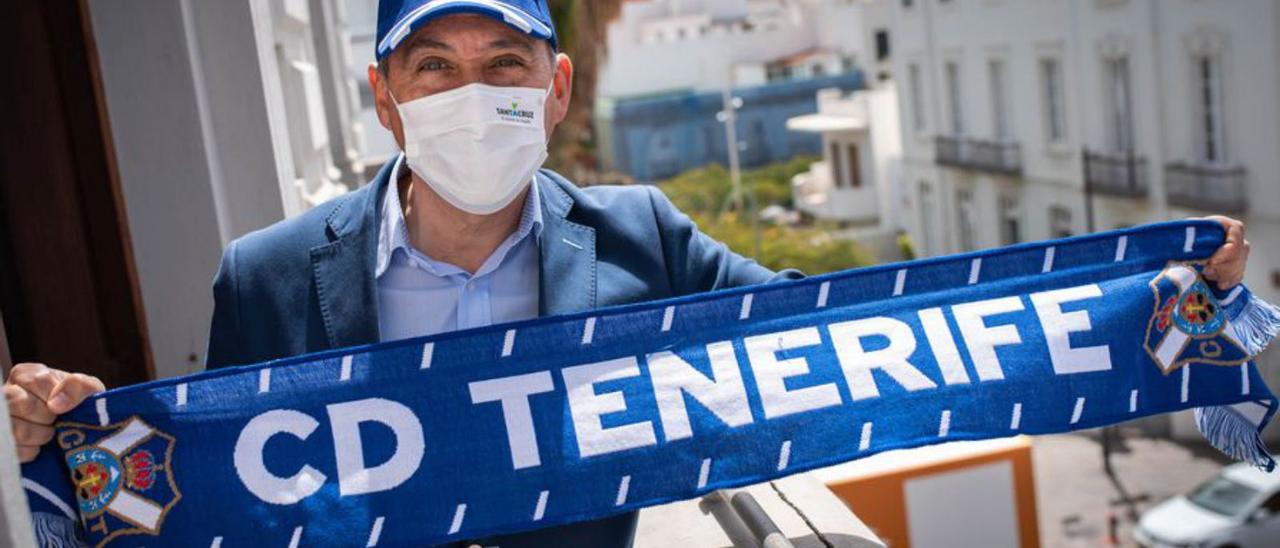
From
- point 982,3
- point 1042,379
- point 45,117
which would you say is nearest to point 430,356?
point 1042,379

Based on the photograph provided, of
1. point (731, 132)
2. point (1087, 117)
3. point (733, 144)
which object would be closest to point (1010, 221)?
point (1087, 117)

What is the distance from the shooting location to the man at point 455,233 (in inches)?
123

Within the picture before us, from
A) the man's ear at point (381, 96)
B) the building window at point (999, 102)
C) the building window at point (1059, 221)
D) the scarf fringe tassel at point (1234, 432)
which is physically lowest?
the building window at point (1059, 221)

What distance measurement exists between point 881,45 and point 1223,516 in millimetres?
28944

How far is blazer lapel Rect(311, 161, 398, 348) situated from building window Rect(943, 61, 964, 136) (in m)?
32.6

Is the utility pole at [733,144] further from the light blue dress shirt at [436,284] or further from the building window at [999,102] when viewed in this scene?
the light blue dress shirt at [436,284]

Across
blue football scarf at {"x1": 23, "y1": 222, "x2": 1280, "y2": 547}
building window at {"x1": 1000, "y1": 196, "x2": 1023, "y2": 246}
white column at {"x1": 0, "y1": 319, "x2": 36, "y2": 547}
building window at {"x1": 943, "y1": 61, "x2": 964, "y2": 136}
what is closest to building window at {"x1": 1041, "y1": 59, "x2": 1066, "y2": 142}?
building window at {"x1": 1000, "y1": 196, "x2": 1023, "y2": 246}

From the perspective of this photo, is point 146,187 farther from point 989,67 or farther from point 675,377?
point 989,67

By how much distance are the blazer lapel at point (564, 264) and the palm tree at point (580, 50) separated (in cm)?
1314

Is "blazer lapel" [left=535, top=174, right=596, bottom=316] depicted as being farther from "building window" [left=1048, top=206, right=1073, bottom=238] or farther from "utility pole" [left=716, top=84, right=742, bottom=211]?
"utility pole" [left=716, top=84, right=742, bottom=211]

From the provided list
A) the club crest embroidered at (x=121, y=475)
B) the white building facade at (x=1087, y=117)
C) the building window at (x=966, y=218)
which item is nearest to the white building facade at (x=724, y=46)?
the white building facade at (x=1087, y=117)

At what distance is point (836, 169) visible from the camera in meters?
45.2

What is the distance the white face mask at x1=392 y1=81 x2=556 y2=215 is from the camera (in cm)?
315

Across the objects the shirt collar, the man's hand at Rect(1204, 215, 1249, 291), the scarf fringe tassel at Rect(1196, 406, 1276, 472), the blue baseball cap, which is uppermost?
the blue baseball cap
